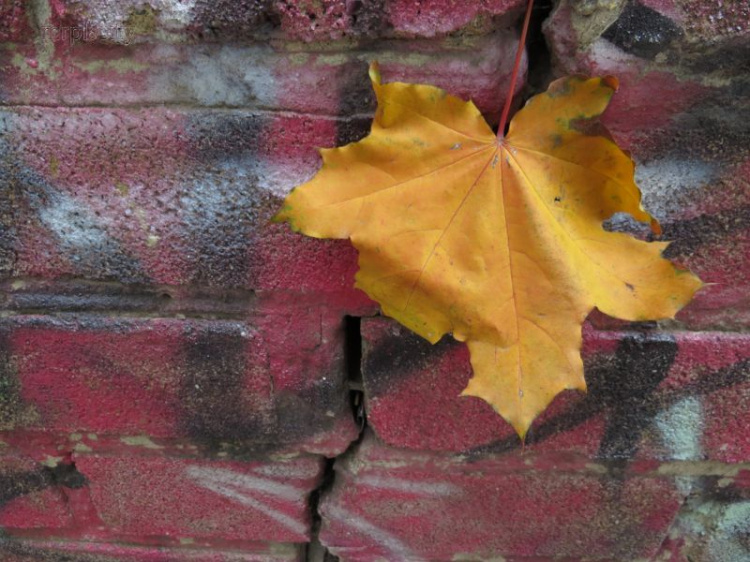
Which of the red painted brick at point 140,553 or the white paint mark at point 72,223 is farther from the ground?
the white paint mark at point 72,223

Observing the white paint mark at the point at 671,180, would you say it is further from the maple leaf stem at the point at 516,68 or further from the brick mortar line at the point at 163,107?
the brick mortar line at the point at 163,107

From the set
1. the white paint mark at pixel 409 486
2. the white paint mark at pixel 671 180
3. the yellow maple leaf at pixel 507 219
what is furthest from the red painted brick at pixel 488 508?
the white paint mark at pixel 671 180

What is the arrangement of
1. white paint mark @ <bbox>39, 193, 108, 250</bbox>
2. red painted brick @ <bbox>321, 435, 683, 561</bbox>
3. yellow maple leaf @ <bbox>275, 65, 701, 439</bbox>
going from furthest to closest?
red painted brick @ <bbox>321, 435, 683, 561</bbox> < white paint mark @ <bbox>39, 193, 108, 250</bbox> < yellow maple leaf @ <bbox>275, 65, 701, 439</bbox>

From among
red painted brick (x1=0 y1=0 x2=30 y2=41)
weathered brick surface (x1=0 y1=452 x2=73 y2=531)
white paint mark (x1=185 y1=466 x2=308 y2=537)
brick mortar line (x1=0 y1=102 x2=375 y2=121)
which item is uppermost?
red painted brick (x1=0 y1=0 x2=30 y2=41)

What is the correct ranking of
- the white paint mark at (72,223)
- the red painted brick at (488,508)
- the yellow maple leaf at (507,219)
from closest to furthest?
the yellow maple leaf at (507,219) < the white paint mark at (72,223) < the red painted brick at (488,508)

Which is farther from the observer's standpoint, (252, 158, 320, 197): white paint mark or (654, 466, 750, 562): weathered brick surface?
(654, 466, 750, 562): weathered brick surface

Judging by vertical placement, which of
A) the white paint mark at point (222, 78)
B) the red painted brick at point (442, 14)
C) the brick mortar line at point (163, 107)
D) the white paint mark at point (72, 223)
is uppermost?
the red painted brick at point (442, 14)

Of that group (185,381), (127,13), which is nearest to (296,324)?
(185,381)

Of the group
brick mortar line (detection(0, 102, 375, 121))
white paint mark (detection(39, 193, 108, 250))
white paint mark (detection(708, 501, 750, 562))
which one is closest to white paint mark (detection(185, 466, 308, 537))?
white paint mark (detection(39, 193, 108, 250))

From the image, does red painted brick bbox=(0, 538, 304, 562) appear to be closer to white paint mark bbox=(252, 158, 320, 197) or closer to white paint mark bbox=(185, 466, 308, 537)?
white paint mark bbox=(185, 466, 308, 537)
